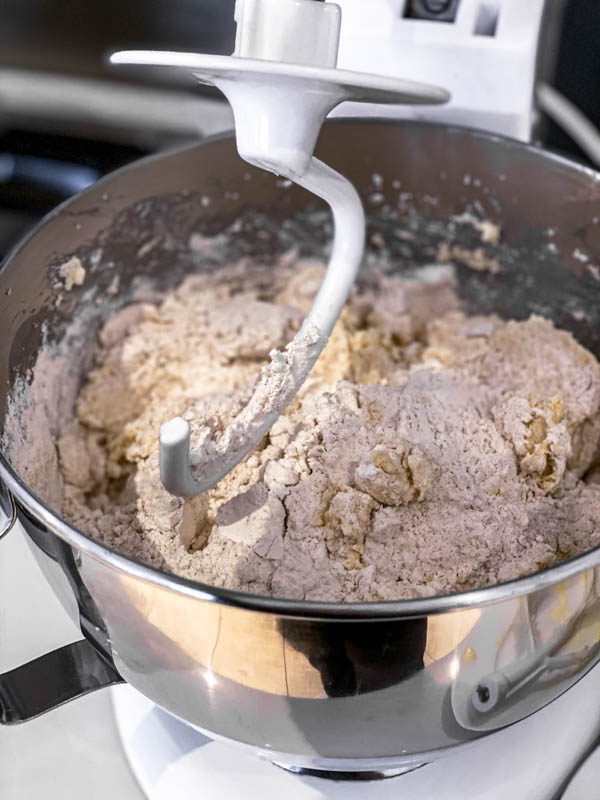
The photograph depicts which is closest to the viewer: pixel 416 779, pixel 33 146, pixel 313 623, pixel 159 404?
pixel 313 623

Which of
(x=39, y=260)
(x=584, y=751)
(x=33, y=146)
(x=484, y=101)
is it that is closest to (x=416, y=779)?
(x=584, y=751)

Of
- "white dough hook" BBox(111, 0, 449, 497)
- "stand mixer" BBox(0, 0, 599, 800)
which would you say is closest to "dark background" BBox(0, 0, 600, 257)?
"stand mixer" BBox(0, 0, 599, 800)

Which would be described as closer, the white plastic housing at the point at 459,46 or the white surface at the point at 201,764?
the white surface at the point at 201,764

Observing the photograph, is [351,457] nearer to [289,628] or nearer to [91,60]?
[289,628]

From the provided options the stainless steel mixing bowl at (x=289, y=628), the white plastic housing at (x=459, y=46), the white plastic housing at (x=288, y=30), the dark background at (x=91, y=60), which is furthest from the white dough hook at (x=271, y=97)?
the dark background at (x=91, y=60)

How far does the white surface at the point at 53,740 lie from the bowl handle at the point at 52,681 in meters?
0.07

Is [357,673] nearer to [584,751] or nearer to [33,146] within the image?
[584,751]

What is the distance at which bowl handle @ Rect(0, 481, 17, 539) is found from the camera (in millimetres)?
488

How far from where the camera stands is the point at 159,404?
692 millimetres

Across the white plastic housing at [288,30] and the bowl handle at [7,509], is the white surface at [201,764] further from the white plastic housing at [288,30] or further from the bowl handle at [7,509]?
the white plastic housing at [288,30]

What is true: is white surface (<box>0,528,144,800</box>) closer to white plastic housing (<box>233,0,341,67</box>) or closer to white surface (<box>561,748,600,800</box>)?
white surface (<box>561,748,600,800</box>)

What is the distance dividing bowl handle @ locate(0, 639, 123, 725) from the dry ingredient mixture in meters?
0.07

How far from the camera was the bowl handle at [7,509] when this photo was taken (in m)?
0.49

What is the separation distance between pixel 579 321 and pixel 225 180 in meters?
0.36
